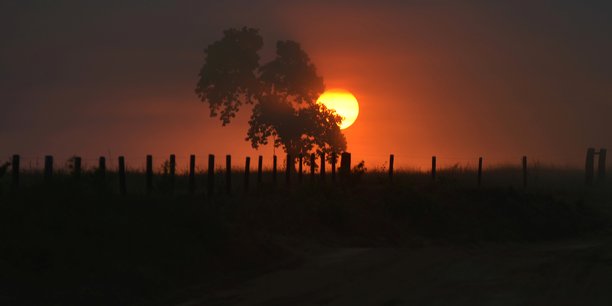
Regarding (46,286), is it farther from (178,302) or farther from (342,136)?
(342,136)

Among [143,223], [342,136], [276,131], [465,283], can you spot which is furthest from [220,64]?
[465,283]

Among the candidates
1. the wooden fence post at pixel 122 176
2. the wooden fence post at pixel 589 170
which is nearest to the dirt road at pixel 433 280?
the wooden fence post at pixel 122 176

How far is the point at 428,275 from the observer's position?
1712 centimetres

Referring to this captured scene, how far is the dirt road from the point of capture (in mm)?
14055

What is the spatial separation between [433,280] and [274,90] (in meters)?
43.1

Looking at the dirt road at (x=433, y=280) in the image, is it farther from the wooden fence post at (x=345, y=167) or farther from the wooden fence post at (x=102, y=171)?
the wooden fence post at (x=345, y=167)

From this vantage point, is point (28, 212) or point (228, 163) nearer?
point (28, 212)

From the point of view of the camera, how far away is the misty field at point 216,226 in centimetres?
1566

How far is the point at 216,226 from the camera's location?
2070 centimetres

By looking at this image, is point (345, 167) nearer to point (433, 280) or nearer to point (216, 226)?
point (216, 226)

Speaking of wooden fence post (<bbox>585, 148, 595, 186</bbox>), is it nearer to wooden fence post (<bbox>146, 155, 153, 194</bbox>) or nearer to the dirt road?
the dirt road

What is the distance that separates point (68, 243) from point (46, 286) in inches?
69.7

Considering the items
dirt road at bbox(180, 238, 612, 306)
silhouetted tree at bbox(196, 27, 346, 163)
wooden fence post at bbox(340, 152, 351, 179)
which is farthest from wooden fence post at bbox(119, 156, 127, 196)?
silhouetted tree at bbox(196, 27, 346, 163)

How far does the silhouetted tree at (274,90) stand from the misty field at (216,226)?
18560 millimetres
